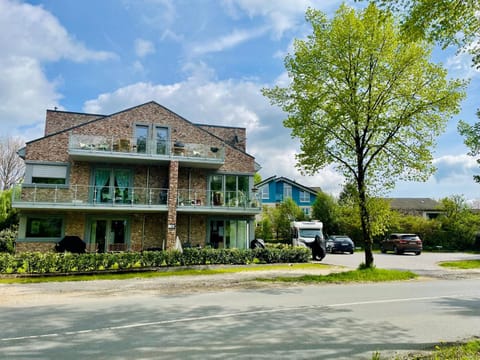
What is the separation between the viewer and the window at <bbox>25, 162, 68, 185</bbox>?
66.1ft

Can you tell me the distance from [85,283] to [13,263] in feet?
12.0

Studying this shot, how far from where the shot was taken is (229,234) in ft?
77.4

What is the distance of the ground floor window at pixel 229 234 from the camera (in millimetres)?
23203

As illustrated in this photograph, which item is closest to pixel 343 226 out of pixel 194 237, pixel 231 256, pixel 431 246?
pixel 431 246

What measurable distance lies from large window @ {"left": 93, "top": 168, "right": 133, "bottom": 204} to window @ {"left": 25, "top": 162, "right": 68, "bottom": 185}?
5.91 feet

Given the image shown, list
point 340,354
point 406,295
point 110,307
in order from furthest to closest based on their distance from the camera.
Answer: point 406,295 < point 110,307 < point 340,354

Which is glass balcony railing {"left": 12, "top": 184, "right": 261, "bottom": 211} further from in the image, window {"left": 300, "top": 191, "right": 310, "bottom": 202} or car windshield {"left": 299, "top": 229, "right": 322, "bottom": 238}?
window {"left": 300, "top": 191, "right": 310, "bottom": 202}

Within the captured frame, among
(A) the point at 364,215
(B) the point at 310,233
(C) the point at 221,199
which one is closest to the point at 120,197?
(C) the point at 221,199

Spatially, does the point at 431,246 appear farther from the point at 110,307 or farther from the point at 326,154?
the point at 110,307

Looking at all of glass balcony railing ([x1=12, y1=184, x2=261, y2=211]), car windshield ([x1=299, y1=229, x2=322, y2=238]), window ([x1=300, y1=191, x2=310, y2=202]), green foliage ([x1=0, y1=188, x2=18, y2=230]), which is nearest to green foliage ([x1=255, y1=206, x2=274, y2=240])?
window ([x1=300, y1=191, x2=310, y2=202])

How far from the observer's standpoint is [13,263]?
1406cm

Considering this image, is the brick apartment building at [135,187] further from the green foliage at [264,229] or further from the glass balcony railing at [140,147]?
the green foliage at [264,229]

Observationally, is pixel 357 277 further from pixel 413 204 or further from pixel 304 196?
pixel 413 204

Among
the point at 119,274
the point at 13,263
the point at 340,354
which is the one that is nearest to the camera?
the point at 340,354
